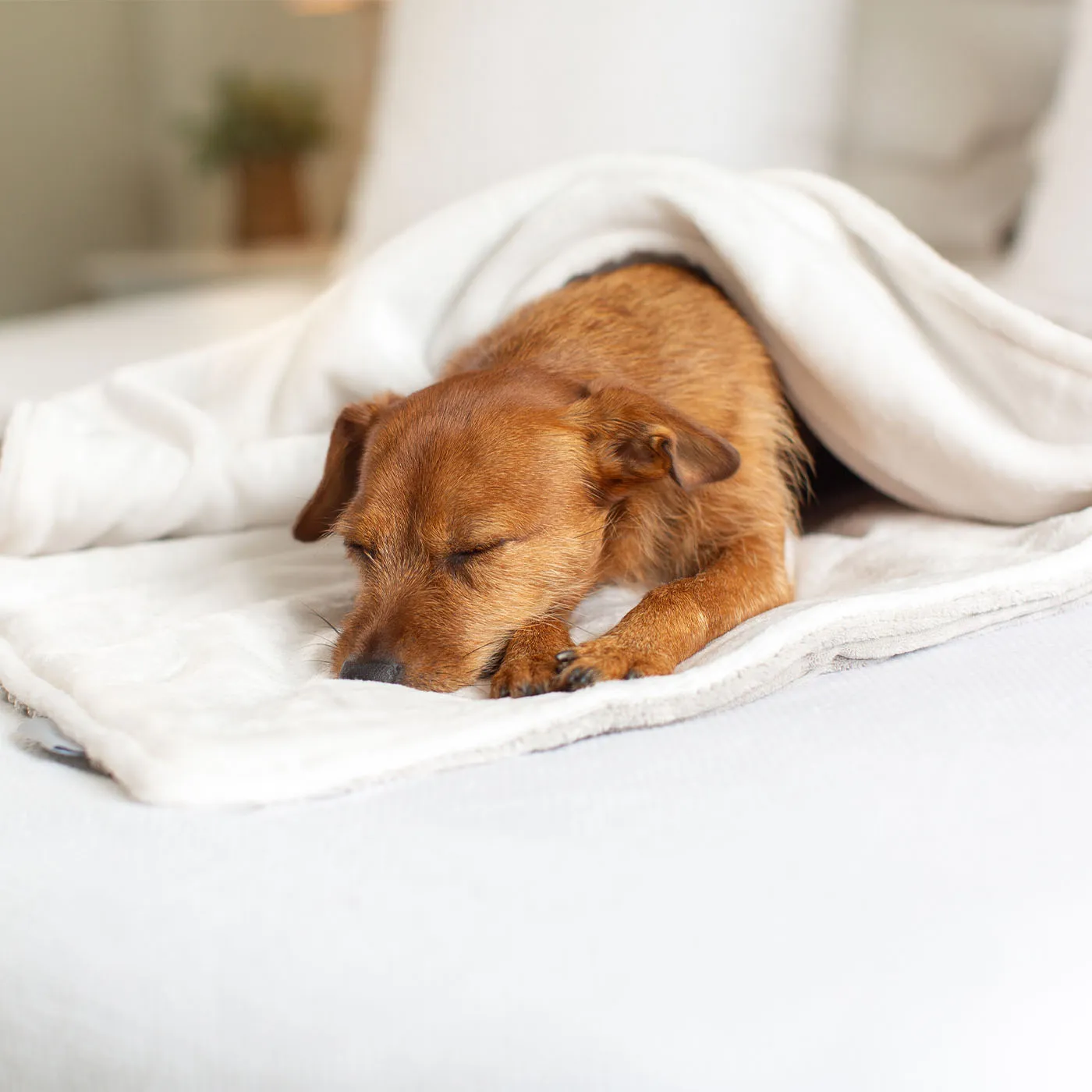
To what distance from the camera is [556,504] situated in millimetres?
1195

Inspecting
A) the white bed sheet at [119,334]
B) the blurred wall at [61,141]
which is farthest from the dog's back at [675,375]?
the blurred wall at [61,141]

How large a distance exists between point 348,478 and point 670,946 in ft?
2.82

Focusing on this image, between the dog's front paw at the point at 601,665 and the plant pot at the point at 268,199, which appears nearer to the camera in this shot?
the dog's front paw at the point at 601,665

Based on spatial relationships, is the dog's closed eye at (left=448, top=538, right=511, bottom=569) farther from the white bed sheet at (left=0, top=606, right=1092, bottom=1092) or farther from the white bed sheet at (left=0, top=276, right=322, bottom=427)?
the white bed sheet at (left=0, top=276, right=322, bottom=427)

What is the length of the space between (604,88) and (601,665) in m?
1.40

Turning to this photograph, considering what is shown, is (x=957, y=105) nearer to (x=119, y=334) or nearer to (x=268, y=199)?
(x=119, y=334)

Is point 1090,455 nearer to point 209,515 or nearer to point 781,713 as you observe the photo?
point 781,713

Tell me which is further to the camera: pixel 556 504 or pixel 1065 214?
pixel 1065 214

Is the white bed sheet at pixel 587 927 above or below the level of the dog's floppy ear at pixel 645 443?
below

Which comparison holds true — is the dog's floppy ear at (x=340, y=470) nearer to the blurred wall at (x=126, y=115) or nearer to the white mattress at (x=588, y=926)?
the white mattress at (x=588, y=926)

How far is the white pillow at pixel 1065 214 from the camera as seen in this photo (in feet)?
5.59

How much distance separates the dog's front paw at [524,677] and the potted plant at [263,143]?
4198 mm

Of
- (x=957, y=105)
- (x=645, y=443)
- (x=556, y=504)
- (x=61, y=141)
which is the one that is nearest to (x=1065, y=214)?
(x=957, y=105)

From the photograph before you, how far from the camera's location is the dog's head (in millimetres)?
1110
